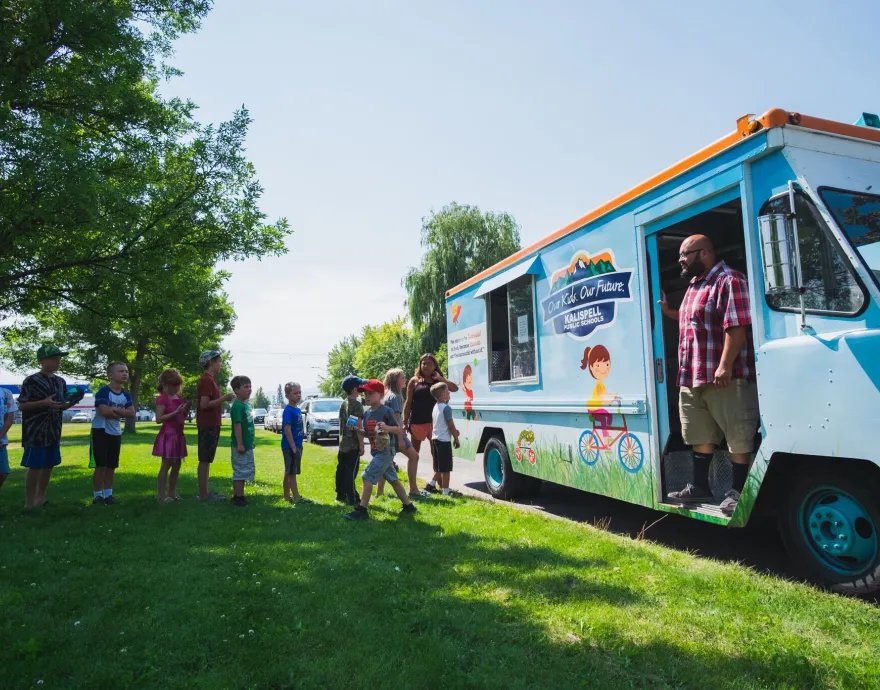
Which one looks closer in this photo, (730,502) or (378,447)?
(730,502)

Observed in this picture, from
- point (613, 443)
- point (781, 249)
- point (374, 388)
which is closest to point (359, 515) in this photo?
point (374, 388)

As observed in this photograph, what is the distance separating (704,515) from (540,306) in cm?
321

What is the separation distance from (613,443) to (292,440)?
382cm

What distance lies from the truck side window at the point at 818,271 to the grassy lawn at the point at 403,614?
1.81m

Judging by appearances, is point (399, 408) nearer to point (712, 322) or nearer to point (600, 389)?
point (600, 389)

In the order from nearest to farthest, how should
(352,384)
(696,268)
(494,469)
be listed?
(696,268), (352,384), (494,469)

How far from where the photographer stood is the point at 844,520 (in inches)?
144

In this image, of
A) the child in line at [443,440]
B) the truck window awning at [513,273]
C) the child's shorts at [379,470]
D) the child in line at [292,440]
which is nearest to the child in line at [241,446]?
the child in line at [292,440]

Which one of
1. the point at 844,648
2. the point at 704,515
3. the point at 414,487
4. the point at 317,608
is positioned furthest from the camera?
the point at 414,487

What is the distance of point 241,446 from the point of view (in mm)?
7035

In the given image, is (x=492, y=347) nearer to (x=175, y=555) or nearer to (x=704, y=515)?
(x=704, y=515)

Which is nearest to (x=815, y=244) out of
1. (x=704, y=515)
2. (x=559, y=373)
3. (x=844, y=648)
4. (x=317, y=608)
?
(x=704, y=515)

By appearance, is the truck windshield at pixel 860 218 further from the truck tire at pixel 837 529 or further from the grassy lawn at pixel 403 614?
the grassy lawn at pixel 403 614

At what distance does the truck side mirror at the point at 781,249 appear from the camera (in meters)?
3.73
